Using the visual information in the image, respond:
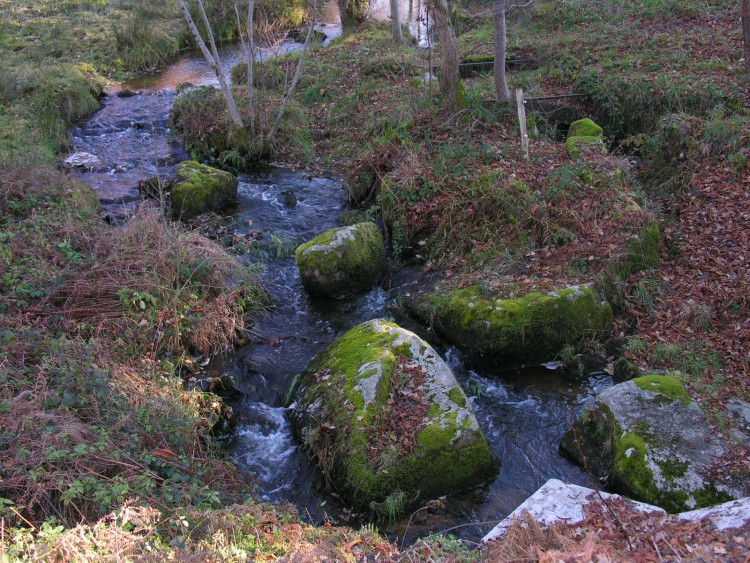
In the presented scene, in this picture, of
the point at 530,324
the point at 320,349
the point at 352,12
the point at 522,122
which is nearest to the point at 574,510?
the point at 530,324

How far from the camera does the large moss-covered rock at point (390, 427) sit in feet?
17.6

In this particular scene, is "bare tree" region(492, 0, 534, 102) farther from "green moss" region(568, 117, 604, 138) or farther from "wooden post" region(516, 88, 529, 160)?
"wooden post" region(516, 88, 529, 160)

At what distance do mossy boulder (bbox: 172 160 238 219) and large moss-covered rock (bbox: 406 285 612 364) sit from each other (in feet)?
18.1

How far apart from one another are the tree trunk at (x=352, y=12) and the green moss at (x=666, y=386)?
17.7 m

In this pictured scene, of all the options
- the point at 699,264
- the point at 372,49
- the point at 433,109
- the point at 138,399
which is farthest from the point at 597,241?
the point at 372,49

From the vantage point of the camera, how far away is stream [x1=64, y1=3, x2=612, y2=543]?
554cm


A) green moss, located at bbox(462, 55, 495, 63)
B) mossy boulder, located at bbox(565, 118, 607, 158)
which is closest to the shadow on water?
mossy boulder, located at bbox(565, 118, 607, 158)

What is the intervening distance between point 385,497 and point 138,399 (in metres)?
2.68

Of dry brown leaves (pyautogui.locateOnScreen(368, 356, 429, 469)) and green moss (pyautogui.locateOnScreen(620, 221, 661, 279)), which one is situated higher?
green moss (pyautogui.locateOnScreen(620, 221, 661, 279))

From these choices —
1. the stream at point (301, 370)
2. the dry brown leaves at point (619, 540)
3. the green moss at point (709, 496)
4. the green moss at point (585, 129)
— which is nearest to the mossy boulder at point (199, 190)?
the stream at point (301, 370)

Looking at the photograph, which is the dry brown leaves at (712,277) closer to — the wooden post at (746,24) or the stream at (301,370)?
the stream at (301,370)

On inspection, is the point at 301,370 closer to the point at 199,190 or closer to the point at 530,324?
the point at 530,324

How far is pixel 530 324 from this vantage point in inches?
281

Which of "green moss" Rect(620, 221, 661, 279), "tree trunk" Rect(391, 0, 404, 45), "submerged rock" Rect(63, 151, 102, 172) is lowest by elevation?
"green moss" Rect(620, 221, 661, 279)
